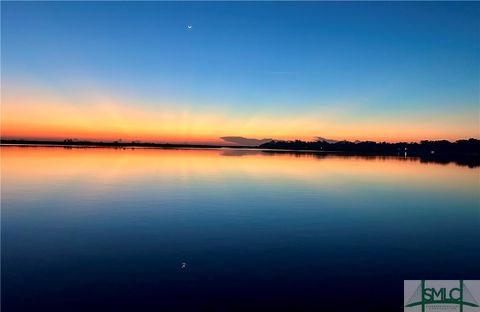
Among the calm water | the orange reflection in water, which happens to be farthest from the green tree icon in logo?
the orange reflection in water

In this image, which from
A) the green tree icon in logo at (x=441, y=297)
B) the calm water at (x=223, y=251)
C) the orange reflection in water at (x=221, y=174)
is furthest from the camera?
the orange reflection in water at (x=221, y=174)

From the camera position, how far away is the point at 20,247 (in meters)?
17.5

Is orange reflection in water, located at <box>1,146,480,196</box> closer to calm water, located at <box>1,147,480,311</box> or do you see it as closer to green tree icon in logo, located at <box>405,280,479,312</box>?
calm water, located at <box>1,147,480,311</box>

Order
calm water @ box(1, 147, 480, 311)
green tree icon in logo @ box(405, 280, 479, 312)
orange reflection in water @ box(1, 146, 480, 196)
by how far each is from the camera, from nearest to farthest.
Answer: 1. green tree icon in logo @ box(405, 280, 479, 312)
2. calm water @ box(1, 147, 480, 311)
3. orange reflection in water @ box(1, 146, 480, 196)

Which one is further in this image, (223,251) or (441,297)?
(223,251)

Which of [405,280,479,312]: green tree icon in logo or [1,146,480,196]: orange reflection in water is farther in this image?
[1,146,480,196]: orange reflection in water

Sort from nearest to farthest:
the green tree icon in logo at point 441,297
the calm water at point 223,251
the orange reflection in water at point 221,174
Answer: the green tree icon in logo at point 441,297, the calm water at point 223,251, the orange reflection in water at point 221,174

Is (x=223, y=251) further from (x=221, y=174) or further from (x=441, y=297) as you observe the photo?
(x=221, y=174)

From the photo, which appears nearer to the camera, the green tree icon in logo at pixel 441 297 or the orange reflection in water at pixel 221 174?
the green tree icon in logo at pixel 441 297

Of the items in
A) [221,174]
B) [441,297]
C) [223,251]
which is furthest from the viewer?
[221,174]

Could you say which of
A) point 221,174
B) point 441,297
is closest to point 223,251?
point 441,297

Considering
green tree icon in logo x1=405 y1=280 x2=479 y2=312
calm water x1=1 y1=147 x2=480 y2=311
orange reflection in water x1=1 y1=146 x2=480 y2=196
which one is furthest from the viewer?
orange reflection in water x1=1 y1=146 x2=480 y2=196

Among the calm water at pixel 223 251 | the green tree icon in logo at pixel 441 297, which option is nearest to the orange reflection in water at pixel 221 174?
the calm water at pixel 223 251

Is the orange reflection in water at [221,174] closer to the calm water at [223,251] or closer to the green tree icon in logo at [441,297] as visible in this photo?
the calm water at [223,251]
